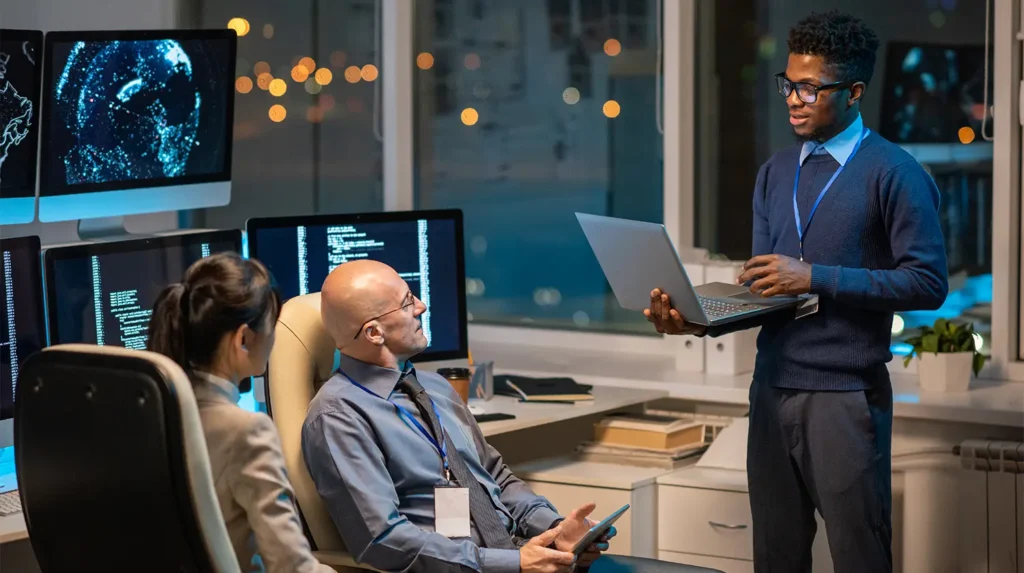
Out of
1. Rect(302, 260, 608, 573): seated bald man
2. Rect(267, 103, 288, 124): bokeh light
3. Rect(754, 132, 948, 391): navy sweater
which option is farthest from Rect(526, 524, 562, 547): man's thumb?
Rect(267, 103, 288, 124): bokeh light

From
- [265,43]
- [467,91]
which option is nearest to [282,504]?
[467,91]

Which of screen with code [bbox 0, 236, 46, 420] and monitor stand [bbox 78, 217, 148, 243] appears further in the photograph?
monitor stand [bbox 78, 217, 148, 243]

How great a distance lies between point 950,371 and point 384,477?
1847 mm

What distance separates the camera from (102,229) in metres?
3.11

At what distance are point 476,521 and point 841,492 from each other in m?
0.75

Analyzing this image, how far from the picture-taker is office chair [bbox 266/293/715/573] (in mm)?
2461

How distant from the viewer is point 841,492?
2666 millimetres

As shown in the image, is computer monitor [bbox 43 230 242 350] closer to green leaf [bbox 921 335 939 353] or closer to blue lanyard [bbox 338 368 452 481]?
blue lanyard [bbox 338 368 452 481]

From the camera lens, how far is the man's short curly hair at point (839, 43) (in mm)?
2641

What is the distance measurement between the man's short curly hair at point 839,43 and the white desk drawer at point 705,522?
3.77 ft

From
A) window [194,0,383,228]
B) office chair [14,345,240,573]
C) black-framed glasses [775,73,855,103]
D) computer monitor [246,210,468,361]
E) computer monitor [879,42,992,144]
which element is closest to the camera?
office chair [14,345,240,573]

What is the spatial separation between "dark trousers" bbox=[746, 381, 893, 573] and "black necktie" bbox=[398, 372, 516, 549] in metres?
0.60

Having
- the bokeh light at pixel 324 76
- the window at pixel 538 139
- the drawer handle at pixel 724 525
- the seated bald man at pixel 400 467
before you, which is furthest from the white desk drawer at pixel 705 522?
the bokeh light at pixel 324 76

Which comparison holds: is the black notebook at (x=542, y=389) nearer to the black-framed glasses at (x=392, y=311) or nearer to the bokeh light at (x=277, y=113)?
the black-framed glasses at (x=392, y=311)
